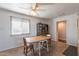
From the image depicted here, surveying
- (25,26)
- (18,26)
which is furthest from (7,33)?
(25,26)

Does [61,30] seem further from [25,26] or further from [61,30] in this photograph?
[25,26]

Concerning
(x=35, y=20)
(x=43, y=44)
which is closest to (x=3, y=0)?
(x=35, y=20)

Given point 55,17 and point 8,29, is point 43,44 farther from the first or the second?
point 8,29

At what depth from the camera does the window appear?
5.00 ft

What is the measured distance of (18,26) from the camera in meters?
1.55

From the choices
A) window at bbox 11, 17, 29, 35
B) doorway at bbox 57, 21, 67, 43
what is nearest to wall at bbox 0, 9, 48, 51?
window at bbox 11, 17, 29, 35

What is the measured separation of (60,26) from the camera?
161cm

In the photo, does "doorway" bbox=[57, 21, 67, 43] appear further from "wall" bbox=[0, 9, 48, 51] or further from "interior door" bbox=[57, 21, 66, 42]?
"wall" bbox=[0, 9, 48, 51]

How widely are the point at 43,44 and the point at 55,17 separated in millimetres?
942

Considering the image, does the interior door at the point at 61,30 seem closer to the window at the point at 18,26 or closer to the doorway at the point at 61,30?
the doorway at the point at 61,30

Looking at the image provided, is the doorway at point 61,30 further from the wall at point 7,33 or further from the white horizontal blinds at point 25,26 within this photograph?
the white horizontal blinds at point 25,26

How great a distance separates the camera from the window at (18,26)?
60.0 inches

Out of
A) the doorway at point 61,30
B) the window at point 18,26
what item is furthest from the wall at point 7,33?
the doorway at point 61,30

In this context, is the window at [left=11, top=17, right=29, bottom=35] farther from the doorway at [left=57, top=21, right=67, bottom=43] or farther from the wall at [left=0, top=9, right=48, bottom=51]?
the doorway at [left=57, top=21, right=67, bottom=43]
